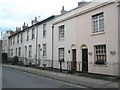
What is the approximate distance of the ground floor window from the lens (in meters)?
15.6

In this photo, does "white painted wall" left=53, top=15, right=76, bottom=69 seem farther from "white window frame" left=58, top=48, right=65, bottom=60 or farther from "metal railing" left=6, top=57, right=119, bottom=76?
"white window frame" left=58, top=48, right=65, bottom=60

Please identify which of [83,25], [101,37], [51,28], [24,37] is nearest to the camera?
[101,37]

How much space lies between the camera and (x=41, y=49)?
2722cm

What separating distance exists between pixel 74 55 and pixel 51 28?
6.63m

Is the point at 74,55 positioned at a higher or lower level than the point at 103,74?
higher

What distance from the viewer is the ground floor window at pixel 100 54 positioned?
15.6m

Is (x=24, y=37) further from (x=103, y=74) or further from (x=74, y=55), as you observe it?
(x=103, y=74)

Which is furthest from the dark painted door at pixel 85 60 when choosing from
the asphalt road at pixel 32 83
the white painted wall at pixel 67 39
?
the asphalt road at pixel 32 83

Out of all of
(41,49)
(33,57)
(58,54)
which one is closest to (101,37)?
(58,54)

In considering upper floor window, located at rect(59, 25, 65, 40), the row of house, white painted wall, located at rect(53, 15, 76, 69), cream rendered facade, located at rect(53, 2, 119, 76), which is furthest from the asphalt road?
upper floor window, located at rect(59, 25, 65, 40)

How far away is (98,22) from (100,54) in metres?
2.84

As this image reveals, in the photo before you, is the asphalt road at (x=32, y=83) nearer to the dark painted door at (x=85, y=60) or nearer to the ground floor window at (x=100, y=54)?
the ground floor window at (x=100, y=54)

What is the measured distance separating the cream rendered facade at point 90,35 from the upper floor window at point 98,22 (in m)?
0.28

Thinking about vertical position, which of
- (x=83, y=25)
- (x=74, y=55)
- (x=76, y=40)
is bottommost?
(x=74, y=55)
